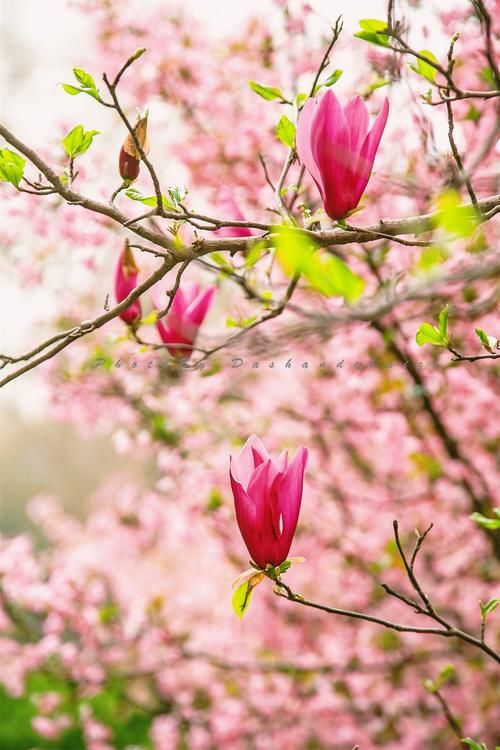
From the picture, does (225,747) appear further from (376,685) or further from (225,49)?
(225,49)

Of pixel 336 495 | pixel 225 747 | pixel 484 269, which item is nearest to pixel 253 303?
pixel 484 269

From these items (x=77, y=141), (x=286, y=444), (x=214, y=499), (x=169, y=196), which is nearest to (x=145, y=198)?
(x=169, y=196)

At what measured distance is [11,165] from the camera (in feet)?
2.86

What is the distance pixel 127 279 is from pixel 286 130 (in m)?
0.35

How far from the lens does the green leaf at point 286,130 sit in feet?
3.58

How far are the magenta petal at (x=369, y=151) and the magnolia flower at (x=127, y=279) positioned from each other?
0.41 m

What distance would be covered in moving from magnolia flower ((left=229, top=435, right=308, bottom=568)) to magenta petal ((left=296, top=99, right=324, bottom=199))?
1.08ft

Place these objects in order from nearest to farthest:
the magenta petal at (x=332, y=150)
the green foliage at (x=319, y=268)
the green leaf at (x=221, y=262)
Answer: the green foliage at (x=319, y=268)
the magenta petal at (x=332, y=150)
the green leaf at (x=221, y=262)

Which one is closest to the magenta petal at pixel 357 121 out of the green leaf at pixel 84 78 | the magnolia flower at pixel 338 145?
the magnolia flower at pixel 338 145

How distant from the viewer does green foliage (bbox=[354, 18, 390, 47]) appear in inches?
42.6

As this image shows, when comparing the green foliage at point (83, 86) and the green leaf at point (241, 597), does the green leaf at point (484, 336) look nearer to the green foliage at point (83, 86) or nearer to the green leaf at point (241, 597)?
the green leaf at point (241, 597)

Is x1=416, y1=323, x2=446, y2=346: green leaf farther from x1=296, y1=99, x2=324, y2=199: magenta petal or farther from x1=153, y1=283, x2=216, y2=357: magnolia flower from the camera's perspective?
x1=153, y1=283, x2=216, y2=357: magnolia flower

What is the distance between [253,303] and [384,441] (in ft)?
7.54

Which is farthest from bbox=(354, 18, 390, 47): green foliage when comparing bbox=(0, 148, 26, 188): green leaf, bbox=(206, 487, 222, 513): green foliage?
bbox=(206, 487, 222, 513): green foliage
